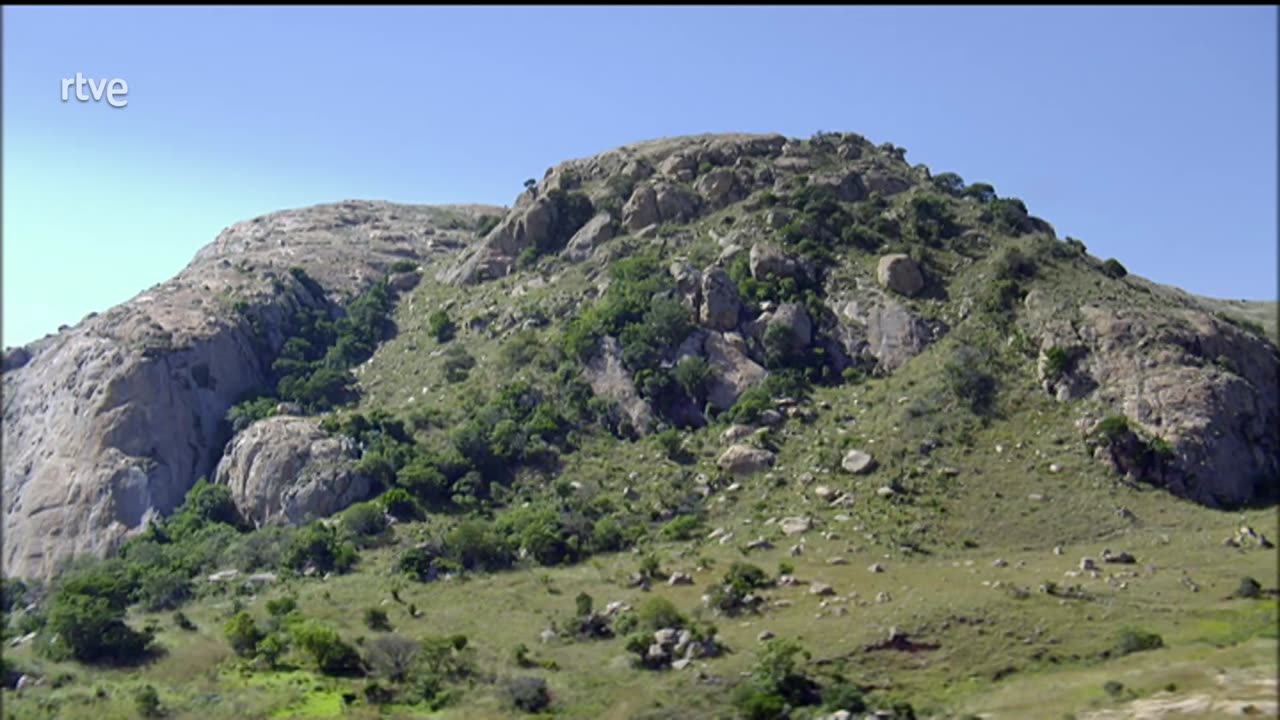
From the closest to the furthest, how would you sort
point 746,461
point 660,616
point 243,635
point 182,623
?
point 660,616
point 243,635
point 182,623
point 746,461

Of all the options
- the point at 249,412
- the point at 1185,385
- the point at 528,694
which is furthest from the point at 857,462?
the point at 249,412

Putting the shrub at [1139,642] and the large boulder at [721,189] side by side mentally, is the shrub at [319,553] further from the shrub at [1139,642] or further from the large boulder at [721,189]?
the large boulder at [721,189]

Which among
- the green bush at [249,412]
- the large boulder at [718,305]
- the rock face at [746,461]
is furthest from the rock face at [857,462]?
the green bush at [249,412]

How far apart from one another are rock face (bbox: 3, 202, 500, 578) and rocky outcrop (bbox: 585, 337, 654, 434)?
31.8 metres

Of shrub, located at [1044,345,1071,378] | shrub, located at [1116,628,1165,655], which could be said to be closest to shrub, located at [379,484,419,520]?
shrub, located at [1044,345,1071,378]

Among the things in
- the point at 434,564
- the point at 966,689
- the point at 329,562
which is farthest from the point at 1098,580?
the point at 329,562

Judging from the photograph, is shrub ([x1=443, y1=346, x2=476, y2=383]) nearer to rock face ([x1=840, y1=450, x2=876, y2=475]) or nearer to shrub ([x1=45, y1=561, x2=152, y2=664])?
shrub ([x1=45, y1=561, x2=152, y2=664])

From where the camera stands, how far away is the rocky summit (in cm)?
5675

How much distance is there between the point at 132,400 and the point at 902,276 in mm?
62922

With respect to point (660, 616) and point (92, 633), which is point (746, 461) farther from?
point (92, 633)

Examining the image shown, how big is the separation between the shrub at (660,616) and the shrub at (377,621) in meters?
14.5

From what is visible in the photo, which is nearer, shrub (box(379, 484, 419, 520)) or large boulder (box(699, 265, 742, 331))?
shrub (box(379, 484, 419, 520))

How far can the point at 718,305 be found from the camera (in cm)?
8738

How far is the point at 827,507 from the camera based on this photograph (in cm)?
6850
